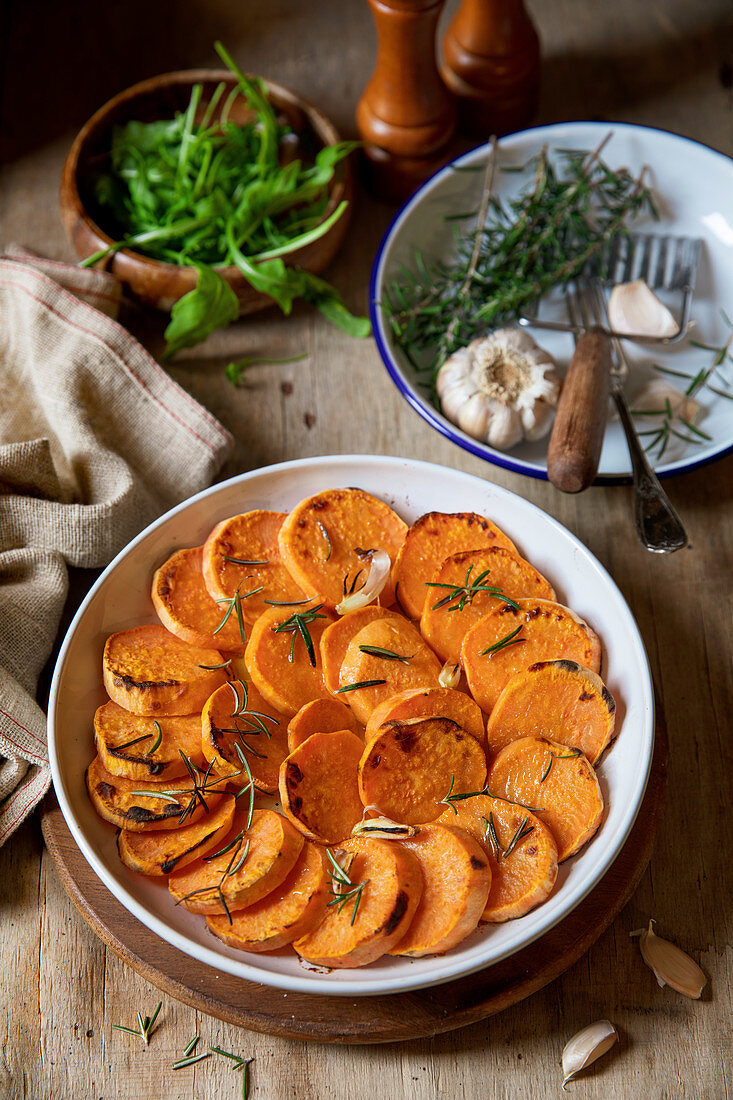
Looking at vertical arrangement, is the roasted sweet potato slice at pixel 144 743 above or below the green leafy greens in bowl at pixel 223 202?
below

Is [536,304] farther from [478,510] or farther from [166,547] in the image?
[166,547]

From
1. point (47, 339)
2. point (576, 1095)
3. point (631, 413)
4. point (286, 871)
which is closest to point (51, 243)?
point (47, 339)

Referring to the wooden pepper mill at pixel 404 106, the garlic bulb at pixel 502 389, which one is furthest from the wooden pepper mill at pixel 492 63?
the garlic bulb at pixel 502 389

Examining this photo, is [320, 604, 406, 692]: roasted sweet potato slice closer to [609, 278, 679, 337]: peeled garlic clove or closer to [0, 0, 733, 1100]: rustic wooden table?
[0, 0, 733, 1100]: rustic wooden table

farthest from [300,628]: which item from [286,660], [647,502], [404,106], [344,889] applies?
[404,106]

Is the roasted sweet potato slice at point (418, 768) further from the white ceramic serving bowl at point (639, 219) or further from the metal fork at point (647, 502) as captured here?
the white ceramic serving bowl at point (639, 219)

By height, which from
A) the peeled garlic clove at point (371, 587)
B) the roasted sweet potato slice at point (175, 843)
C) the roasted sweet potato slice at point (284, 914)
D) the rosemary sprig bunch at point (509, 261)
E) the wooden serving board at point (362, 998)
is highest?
the rosemary sprig bunch at point (509, 261)

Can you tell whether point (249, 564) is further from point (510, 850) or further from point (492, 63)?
point (492, 63)
